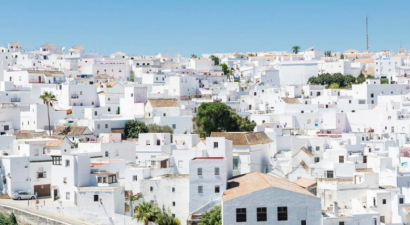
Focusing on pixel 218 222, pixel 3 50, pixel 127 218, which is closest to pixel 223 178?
pixel 218 222

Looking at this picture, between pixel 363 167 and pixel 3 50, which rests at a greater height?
pixel 3 50

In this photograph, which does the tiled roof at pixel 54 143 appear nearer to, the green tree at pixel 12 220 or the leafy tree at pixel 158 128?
the green tree at pixel 12 220

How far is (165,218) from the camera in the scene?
2684cm

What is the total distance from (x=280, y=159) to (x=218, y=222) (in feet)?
31.2

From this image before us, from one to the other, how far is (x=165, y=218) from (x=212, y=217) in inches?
85.7

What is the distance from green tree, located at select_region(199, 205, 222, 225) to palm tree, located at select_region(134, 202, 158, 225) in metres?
1.83

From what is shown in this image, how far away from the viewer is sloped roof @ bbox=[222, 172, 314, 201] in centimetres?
2462

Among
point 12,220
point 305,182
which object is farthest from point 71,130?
point 305,182

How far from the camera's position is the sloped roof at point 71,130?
4003 centimetres

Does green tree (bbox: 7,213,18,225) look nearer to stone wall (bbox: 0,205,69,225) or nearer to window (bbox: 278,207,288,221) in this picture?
stone wall (bbox: 0,205,69,225)

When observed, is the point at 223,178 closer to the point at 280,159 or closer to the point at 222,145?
the point at 222,145

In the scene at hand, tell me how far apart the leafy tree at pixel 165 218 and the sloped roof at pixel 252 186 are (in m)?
2.37

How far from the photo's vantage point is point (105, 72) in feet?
224

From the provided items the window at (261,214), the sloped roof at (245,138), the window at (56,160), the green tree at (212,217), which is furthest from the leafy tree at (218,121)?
the window at (261,214)
